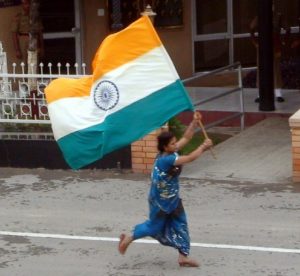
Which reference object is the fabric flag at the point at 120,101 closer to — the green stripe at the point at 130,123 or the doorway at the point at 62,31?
the green stripe at the point at 130,123

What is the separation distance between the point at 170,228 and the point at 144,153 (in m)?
3.65

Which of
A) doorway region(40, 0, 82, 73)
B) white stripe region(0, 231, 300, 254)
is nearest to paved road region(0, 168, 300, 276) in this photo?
white stripe region(0, 231, 300, 254)

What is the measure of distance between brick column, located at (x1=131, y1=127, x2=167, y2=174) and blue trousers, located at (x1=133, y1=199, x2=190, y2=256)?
11.5ft

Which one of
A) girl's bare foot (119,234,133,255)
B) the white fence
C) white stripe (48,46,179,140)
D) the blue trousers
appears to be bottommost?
girl's bare foot (119,234,133,255)

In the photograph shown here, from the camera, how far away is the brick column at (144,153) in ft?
39.1

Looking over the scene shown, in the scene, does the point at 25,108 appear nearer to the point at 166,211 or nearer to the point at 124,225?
the point at 124,225

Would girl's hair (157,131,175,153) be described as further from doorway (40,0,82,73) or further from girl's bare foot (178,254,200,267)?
doorway (40,0,82,73)

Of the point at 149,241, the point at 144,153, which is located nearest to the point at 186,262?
the point at 149,241

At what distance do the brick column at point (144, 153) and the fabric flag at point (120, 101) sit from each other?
2.80m

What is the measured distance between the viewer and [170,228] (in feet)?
27.7

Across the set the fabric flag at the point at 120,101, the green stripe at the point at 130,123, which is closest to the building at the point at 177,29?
the fabric flag at the point at 120,101

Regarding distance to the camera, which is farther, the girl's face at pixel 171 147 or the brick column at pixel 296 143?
the brick column at pixel 296 143

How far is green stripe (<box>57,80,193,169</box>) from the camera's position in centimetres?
888

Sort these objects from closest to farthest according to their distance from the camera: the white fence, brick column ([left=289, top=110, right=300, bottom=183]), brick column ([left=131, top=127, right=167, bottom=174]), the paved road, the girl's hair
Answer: the girl's hair → the paved road → brick column ([left=289, top=110, right=300, bottom=183]) → brick column ([left=131, top=127, right=167, bottom=174]) → the white fence
